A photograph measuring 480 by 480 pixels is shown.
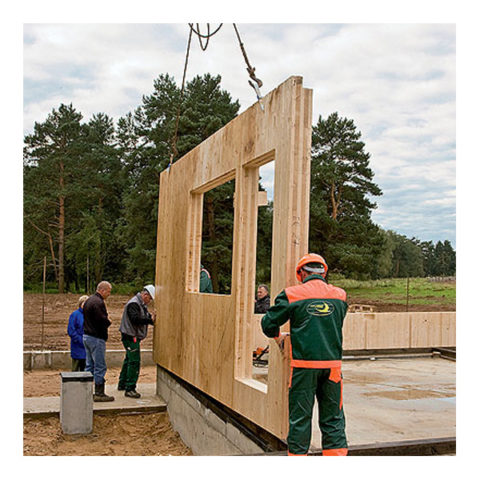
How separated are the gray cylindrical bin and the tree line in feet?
48.2

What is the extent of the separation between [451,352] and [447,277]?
980 inches

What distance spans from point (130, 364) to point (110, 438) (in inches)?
60.1

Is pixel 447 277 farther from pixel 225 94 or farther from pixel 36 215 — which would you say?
pixel 36 215

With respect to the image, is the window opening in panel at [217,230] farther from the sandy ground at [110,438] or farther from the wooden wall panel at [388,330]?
the sandy ground at [110,438]

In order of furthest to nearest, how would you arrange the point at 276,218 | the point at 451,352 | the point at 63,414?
1. the point at 451,352
2. the point at 63,414
3. the point at 276,218

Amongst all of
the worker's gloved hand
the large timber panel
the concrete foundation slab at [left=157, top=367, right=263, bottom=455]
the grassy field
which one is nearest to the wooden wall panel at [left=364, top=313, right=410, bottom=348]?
the concrete foundation slab at [left=157, top=367, right=263, bottom=455]

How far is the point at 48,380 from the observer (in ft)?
37.0

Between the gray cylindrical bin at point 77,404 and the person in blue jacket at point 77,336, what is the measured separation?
47.7 inches

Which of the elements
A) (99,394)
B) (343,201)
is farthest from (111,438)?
(343,201)

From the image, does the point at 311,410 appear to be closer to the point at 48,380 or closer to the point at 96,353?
the point at 96,353

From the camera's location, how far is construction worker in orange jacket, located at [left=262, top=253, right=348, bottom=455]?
4129mm

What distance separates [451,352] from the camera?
11.5 metres

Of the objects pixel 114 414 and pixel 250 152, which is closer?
pixel 250 152

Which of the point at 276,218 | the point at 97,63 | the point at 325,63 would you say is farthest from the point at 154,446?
the point at 97,63
